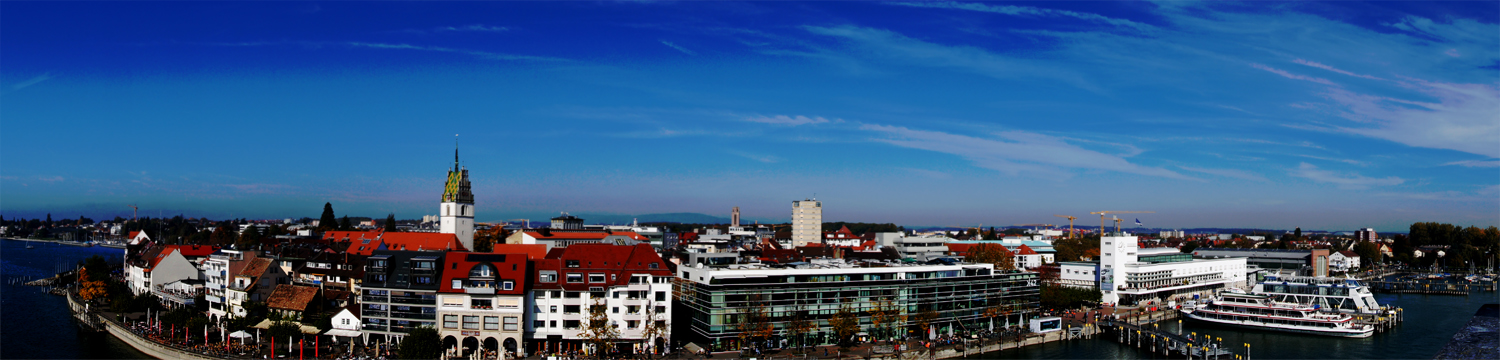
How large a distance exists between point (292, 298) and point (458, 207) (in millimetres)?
34636

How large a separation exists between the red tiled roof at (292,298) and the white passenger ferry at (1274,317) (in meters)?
58.2

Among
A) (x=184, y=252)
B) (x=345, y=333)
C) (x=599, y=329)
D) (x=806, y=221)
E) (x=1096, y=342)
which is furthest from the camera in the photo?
(x=806, y=221)

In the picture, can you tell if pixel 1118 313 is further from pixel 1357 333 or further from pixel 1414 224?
pixel 1414 224

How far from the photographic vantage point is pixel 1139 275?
267 ft

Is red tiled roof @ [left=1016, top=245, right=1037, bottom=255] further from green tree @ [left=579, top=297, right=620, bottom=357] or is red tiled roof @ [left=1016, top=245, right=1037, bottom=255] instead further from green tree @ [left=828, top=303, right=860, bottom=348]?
green tree @ [left=579, top=297, right=620, bottom=357]

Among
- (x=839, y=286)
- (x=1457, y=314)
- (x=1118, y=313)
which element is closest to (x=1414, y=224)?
(x=1457, y=314)

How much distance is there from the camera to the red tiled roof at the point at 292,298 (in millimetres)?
50812

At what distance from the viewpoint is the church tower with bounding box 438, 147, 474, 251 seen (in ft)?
281

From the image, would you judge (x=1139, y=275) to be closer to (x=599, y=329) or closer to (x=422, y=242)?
(x=599, y=329)

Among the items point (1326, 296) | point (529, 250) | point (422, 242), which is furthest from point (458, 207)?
point (1326, 296)

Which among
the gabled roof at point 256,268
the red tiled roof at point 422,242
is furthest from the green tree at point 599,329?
the red tiled roof at point 422,242

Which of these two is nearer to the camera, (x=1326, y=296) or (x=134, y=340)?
(x=134, y=340)

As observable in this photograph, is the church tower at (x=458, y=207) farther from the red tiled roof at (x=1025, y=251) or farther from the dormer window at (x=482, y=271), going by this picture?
the red tiled roof at (x=1025, y=251)

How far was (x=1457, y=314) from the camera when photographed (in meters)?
75.7
